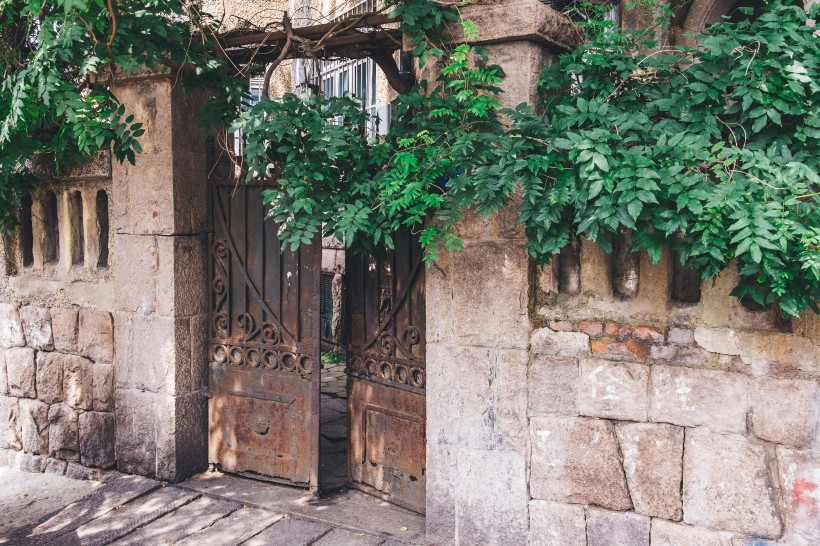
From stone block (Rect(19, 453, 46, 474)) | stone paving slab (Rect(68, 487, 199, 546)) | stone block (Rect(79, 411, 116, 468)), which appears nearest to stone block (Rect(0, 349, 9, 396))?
stone block (Rect(19, 453, 46, 474))

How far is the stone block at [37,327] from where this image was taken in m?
5.73

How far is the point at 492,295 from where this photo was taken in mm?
3980

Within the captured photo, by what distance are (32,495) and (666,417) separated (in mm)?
4372

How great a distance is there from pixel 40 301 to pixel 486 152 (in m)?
4.01

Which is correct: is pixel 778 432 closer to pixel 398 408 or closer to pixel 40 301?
pixel 398 408

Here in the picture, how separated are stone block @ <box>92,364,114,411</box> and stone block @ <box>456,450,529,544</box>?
9.13 feet

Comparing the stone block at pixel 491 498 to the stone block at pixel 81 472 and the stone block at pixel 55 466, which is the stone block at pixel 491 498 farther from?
the stone block at pixel 55 466

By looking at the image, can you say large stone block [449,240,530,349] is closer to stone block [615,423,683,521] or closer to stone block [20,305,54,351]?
stone block [615,423,683,521]

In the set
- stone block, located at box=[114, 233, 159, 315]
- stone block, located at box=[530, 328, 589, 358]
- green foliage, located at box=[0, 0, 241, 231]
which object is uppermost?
green foliage, located at box=[0, 0, 241, 231]

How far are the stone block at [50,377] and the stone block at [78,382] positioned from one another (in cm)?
5

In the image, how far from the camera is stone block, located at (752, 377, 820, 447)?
10.9ft

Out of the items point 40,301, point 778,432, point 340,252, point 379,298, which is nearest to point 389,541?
point 379,298

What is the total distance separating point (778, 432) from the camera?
134 inches

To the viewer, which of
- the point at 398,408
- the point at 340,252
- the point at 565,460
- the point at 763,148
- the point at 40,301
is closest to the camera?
the point at 763,148
